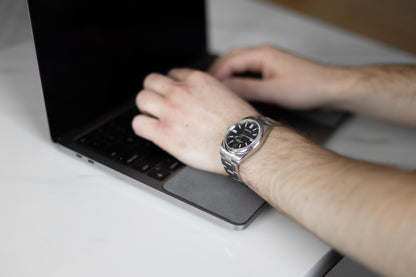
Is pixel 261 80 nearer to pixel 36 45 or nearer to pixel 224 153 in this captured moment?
pixel 224 153

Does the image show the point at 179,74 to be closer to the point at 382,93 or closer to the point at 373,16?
the point at 382,93

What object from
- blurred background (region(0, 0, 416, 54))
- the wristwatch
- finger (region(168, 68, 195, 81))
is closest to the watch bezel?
the wristwatch

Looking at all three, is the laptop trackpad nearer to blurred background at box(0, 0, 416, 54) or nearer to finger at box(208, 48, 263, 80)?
finger at box(208, 48, 263, 80)

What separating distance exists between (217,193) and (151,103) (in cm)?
22

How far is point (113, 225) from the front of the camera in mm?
691

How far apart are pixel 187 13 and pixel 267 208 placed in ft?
1.69

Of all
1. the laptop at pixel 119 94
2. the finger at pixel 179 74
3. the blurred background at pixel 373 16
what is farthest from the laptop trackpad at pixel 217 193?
the blurred background at pixel 373 16

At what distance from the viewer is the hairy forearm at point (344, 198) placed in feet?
1.90

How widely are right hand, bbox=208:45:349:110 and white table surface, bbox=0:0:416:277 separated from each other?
79mm

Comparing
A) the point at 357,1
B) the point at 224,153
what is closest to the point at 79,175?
the point at 224,153

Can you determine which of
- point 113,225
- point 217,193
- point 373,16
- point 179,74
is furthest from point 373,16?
point 113,225

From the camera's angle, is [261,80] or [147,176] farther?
[261,80]

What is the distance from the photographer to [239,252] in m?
0.66

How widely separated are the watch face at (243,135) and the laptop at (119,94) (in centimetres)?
6
